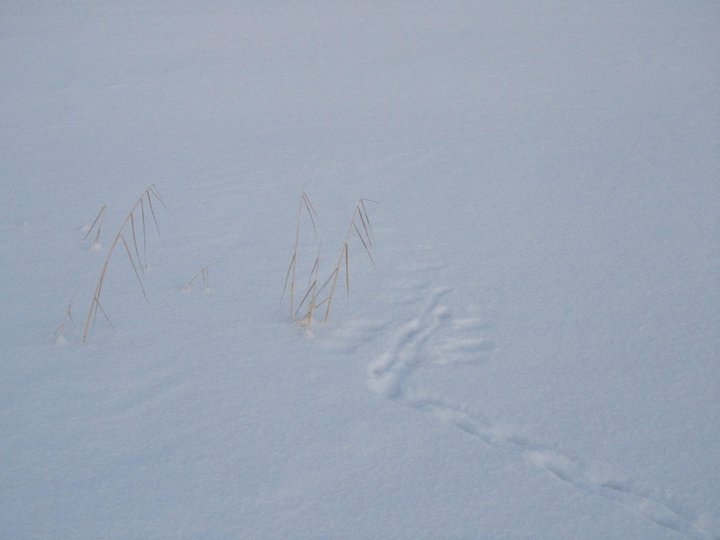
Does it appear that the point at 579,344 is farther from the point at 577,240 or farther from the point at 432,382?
the point at 577,240

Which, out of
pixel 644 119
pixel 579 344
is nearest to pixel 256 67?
pixel 644 119

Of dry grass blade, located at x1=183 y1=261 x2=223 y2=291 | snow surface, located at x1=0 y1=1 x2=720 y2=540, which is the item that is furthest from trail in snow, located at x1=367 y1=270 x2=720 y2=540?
dry grass blade, located at x1=183 y1=261 x2=223 y2=291

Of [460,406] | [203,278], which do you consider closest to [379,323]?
[460,406]

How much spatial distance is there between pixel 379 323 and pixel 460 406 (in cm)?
40

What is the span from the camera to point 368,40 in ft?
20.3

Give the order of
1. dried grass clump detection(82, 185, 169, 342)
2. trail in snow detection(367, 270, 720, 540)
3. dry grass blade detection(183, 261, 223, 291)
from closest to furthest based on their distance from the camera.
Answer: trail in snow detection(367, 270, 720, 540)
dried grass clump detection(82, 185, 169, 342)
dry grass blade detection(183, 261, 223, 291)

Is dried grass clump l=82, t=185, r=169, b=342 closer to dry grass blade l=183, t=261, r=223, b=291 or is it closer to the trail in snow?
dry grass blade l=183, t=261, r=223, b=291

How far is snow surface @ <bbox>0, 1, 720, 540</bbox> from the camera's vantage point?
3.84 feet

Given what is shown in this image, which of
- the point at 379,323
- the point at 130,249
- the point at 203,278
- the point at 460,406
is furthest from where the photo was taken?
the point at 130,249

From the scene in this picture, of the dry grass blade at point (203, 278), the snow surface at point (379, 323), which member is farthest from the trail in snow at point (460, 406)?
the dry grass blade at point (203, 278)

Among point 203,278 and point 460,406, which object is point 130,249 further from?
point 460,406

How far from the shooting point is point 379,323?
68.5 inches

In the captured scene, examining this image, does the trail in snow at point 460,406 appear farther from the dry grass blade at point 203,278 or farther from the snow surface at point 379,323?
the dry grass blade at point 203,278

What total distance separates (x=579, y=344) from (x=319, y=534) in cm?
84
